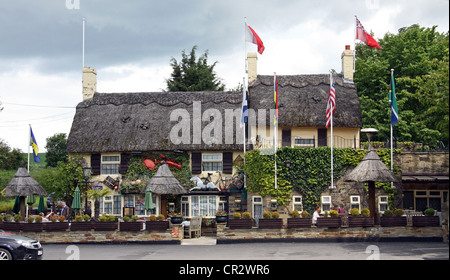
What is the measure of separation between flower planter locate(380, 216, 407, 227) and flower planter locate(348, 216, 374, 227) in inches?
18.3

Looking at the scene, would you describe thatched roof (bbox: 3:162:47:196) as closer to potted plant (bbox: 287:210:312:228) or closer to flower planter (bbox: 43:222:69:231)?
flower planter (bbox: 43:222:69:231)

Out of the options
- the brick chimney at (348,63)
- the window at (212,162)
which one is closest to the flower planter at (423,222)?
the window at (212,162)

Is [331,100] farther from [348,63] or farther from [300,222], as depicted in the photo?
[348,63]

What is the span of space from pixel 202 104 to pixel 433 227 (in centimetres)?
1594

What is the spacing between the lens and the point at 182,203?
31.9 metres

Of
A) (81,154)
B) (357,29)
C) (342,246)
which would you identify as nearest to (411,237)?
(342,246)

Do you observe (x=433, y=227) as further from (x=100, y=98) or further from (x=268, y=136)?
(x=100, y=98)

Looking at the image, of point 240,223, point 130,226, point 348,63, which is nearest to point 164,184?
point 130,226

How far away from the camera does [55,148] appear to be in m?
67.1

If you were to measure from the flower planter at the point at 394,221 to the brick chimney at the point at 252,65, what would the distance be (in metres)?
14.7

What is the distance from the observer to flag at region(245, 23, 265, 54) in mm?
29547

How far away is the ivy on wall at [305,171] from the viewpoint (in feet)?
95.0

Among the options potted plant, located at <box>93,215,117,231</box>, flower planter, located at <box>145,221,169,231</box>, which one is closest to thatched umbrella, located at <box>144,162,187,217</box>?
flower planter, located at <box>145,221,169,231</box>

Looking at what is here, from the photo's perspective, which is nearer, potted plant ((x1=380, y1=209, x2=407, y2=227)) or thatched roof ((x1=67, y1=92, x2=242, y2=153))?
potted plant ((x1=380, y1=209, x2=407, y2=227))
